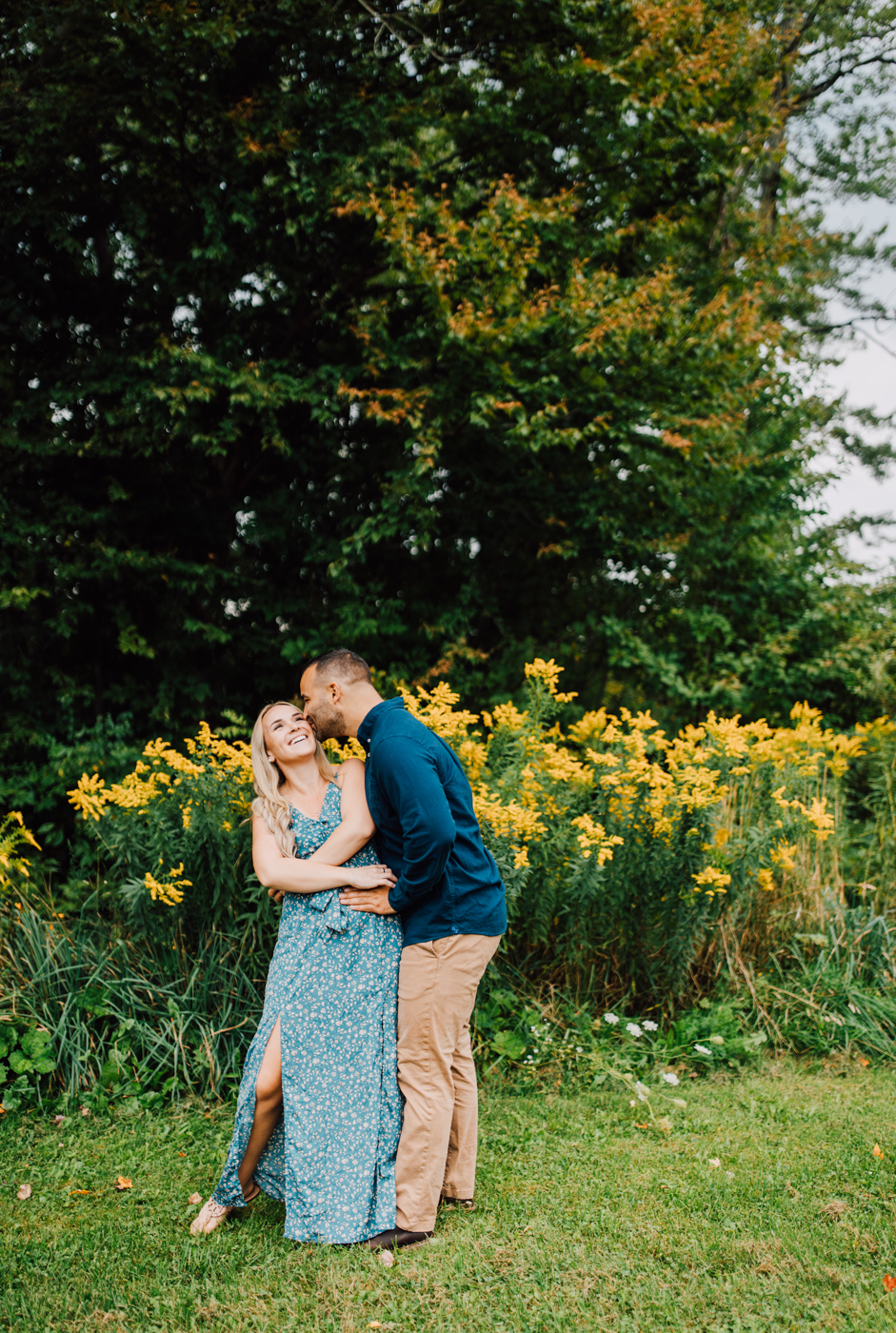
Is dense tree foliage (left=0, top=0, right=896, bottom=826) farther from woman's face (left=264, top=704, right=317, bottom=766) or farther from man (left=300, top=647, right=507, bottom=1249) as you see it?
man (left=300, top=647, right=507, bottom=1249)

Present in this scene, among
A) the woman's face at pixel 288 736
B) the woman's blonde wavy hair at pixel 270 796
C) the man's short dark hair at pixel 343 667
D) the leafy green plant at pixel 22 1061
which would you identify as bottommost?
the leafy green plant at pixel 22 1061

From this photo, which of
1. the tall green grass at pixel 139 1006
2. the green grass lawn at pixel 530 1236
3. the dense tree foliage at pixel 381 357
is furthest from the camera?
the dense tree foliage at pixel 381 357

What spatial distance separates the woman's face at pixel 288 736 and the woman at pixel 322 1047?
11 centimetres

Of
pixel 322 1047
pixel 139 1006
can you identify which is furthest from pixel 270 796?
pixel 139 1006

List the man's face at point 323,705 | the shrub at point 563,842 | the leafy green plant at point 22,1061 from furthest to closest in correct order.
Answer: the shrub at point 563,842 < the leafy green plant at point 22,1061 < the man's face at point 323,705

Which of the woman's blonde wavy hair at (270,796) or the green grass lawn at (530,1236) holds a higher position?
the woman's blonde wavy hair at (270,796)

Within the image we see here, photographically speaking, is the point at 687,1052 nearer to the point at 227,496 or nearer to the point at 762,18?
the point at 227,496

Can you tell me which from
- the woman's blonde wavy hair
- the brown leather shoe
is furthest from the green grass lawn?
the woman's blonde wavy hair

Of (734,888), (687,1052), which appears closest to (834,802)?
(734,888)

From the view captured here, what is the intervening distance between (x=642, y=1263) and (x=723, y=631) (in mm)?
5881

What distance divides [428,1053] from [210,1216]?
89 centimetres

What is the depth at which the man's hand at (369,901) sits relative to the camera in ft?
9.23

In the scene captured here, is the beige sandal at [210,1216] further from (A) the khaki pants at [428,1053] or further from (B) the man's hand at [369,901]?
(B) the man's hand at [369,901]

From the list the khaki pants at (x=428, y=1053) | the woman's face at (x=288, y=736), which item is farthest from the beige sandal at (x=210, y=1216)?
the woman's face at (x=288, y=736)
